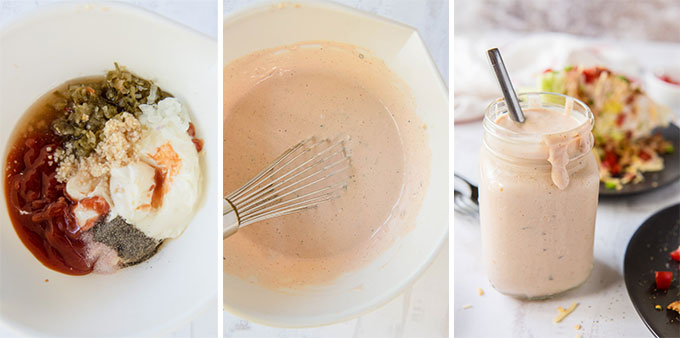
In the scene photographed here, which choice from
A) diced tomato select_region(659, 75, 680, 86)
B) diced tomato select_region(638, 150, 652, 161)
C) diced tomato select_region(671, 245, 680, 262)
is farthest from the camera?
diced tomato select_region(659, 75, 680, 86)

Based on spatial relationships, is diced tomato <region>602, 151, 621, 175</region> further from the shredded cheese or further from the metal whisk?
the metal whisk

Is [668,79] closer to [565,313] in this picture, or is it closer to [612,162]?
[612,162]

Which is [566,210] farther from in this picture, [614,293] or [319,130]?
[319,130]

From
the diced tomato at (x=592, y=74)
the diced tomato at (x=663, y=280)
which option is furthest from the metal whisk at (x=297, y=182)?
the diced tomato at (x=592, y=74)

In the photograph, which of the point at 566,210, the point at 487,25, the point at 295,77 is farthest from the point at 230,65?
the point at 487,25

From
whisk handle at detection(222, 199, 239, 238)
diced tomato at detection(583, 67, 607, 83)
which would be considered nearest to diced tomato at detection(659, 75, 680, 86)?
diced tomato at detection(583, 67, 607, 83)

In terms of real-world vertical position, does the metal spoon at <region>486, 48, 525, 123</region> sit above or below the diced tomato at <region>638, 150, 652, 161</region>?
above

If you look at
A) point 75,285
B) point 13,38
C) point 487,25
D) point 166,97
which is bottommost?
point 487,25
